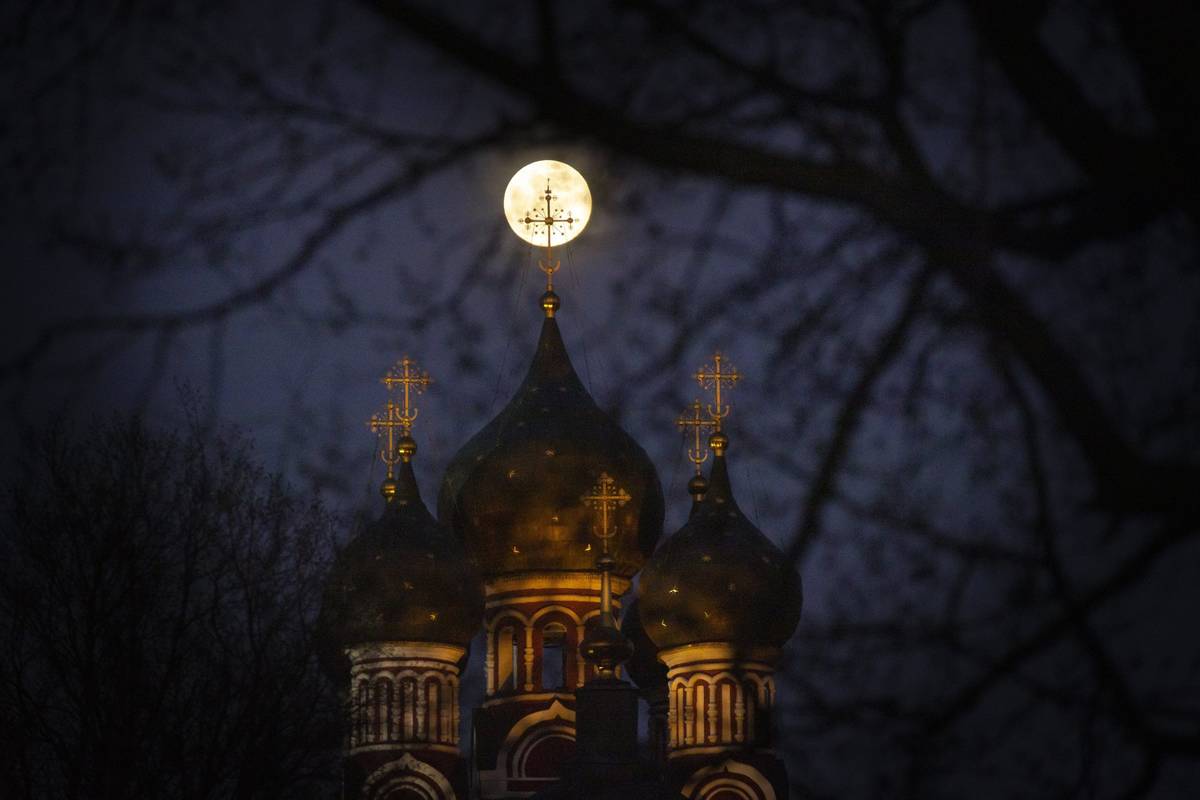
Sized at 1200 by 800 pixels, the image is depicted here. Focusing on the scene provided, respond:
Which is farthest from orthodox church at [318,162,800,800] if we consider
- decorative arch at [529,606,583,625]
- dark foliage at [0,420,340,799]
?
dark foliage at [0,420,340,799]

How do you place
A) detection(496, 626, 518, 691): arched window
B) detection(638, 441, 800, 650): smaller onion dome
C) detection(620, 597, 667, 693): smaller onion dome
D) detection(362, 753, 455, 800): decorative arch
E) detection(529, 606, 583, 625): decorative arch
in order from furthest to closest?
1. detection(620, 597, 667, 693): smaller onion dome
2. detection(496, 626, 518, 691): arched window
3. detection(529, 606, 583, 625): decorative arch
4. detection(362, 753, 455, 800): decorative arch
5. detection(638, 441, 800, 650): smaller onion dome

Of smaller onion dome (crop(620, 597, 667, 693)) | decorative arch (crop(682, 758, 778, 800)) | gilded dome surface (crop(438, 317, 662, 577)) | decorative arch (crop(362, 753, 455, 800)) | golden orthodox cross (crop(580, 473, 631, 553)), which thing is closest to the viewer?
golden orthodox cross (crop(580, 473, 631, 553))

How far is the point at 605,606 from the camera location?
28.1 meters

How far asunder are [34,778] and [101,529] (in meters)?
1.85

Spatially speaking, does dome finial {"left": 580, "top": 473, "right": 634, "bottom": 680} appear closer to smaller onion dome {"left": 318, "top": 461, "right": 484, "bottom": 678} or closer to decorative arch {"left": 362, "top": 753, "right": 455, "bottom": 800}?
smaller onion dome {"left": 318, "top": 461, "right": 484, "bottom": 678}

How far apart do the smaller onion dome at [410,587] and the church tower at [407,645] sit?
10 millimetres

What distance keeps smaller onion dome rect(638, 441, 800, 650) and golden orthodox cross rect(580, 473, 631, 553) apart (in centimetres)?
63

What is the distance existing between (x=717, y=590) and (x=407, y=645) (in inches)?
131

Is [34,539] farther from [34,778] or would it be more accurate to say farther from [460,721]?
[460,721]

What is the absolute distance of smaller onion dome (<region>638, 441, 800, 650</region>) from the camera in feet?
91.4

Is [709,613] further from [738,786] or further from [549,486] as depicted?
[738,786]

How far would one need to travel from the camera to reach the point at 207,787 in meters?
18.9

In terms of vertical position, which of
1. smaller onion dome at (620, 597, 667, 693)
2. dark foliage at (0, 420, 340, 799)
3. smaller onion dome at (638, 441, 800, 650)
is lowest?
dark foliage at (0, 420, 340, 799)

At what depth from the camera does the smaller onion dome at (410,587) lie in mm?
28000
